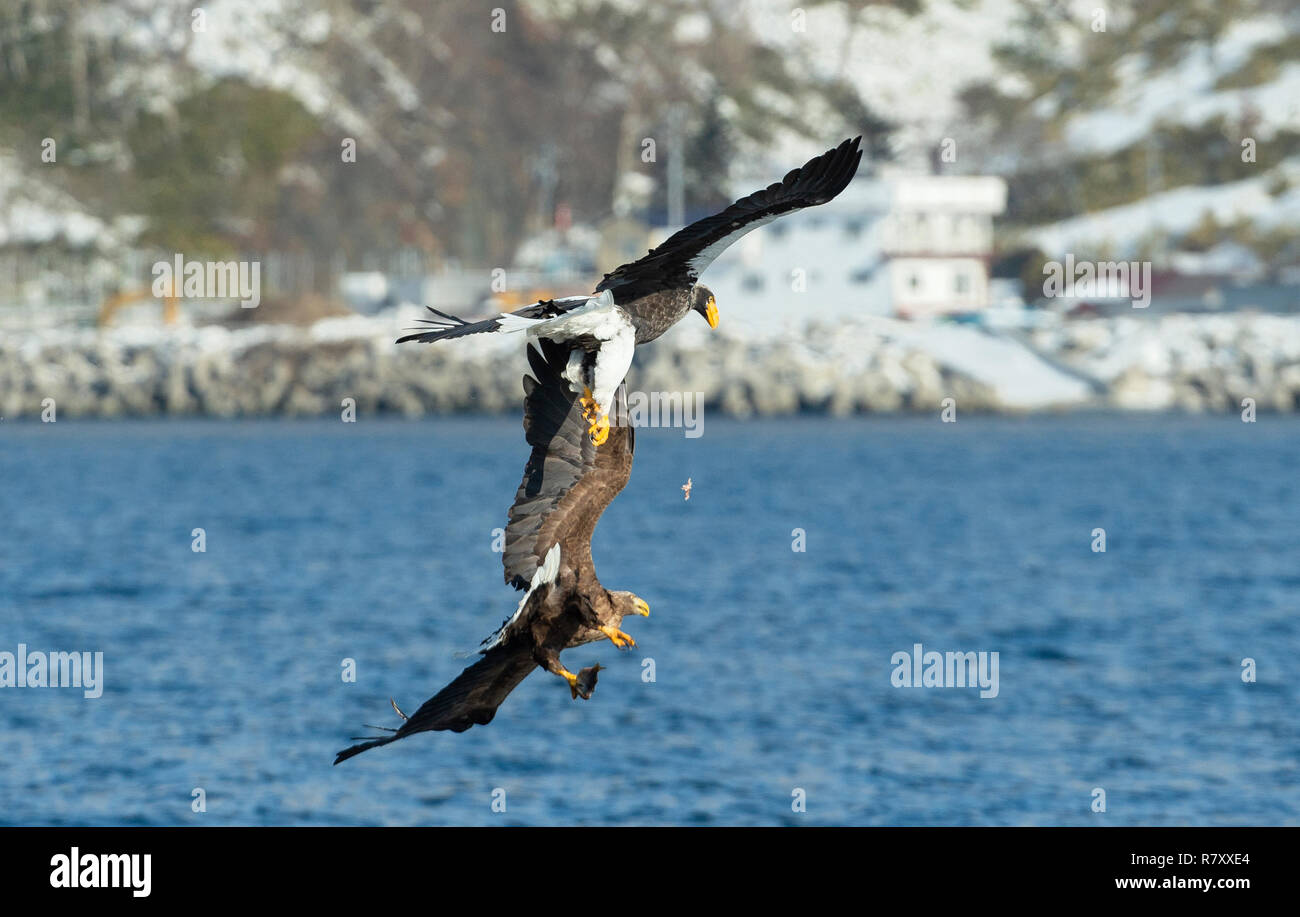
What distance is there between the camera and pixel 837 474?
94312 millimetres

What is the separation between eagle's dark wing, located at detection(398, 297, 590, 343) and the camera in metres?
9.88

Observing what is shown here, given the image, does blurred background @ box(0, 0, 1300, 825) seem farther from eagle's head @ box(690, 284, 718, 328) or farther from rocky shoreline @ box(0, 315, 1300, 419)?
eagle's head @ box(690, 284, 718, 328)

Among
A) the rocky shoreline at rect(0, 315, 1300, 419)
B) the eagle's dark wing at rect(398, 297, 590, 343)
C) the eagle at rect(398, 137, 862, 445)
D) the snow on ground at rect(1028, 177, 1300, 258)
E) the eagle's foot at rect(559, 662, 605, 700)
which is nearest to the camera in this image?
A: the eagle's dark wing at rect(398, 297, 590, 343)

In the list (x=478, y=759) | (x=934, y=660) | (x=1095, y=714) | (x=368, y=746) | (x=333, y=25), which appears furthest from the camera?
(x=333, y=25)

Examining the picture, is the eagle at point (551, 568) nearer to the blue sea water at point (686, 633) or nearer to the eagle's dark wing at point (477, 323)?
the eagle's dark wing at point (477, 323)

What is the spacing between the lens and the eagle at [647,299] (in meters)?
10.7

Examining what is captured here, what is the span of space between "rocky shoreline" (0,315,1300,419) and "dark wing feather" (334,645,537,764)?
3452 inches

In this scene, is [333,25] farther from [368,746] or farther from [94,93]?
[368,746]

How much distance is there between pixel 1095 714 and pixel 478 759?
13504 mm

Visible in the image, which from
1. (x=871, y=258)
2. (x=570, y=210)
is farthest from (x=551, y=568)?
(x=570, y=210)

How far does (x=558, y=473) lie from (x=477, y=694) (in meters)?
1.36

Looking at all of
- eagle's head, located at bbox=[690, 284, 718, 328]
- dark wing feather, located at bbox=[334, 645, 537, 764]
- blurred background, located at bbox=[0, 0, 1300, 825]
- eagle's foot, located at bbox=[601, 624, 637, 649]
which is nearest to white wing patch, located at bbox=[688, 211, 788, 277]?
eagle's head, located at bbox=[690, 284, 718, 328]

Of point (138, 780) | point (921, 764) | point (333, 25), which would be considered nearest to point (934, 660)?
point (921, 764)

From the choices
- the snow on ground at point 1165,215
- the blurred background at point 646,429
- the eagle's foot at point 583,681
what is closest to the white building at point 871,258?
the blurred background at point 646,429
